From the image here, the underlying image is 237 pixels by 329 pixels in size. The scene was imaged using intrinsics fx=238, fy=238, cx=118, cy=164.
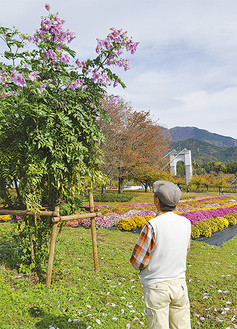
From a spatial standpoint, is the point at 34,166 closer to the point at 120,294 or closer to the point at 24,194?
the point at 24,194

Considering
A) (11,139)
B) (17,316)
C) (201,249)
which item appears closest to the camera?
(17,316)

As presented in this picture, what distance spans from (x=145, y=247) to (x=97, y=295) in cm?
256

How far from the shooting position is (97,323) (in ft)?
10.4

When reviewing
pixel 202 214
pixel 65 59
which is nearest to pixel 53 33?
pixel 65 59

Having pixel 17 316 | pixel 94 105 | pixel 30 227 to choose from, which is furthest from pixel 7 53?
pixel 17 316

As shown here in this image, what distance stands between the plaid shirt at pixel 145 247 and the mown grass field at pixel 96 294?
1.76 m

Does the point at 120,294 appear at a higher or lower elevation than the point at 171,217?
lower

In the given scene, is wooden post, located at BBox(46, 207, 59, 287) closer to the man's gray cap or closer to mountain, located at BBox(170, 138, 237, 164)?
the man's gray cap

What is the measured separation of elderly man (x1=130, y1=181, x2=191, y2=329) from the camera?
1.87 metres

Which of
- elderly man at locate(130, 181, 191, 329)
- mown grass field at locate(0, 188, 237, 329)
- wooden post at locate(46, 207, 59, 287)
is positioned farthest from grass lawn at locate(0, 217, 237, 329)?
elderly man at locate(130, 181, 191, 329)

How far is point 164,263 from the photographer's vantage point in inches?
75.0

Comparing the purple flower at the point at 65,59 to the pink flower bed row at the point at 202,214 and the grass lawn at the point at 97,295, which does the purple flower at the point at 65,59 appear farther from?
the pink flower bed row at the point at 202,214

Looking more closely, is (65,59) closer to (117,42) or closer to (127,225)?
(117,42)

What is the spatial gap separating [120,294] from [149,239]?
8.69ft
